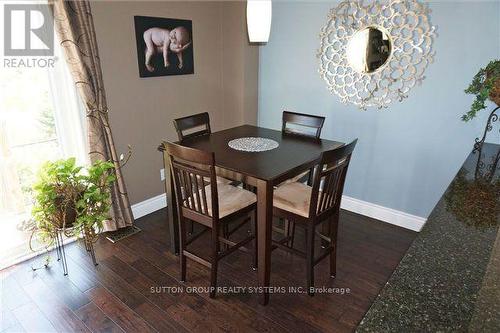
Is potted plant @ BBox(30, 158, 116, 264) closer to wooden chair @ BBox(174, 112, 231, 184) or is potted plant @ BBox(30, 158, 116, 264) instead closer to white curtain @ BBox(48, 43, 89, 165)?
white curtain @ BBox(48, 43, 89, 165)

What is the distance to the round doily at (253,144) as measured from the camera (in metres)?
2.49

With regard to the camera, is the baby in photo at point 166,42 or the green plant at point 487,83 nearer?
the green plant at point 487,83

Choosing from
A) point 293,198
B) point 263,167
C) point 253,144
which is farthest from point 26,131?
point 293,198

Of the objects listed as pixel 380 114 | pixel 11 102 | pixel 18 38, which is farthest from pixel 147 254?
pixel 380 114

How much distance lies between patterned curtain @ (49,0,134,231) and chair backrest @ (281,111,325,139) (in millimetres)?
1557

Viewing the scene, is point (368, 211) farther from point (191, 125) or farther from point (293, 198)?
point (191, 125)

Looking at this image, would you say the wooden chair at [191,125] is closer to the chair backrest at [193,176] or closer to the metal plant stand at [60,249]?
the chair backrest at [193,176]

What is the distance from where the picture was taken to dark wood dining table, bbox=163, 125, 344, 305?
6.49 ft

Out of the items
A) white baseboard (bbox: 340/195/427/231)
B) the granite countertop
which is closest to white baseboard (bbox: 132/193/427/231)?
white baseboard (bbox: 340/195/427/231)

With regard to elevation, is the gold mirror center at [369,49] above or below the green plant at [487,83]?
above

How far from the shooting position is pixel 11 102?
2.40 metres

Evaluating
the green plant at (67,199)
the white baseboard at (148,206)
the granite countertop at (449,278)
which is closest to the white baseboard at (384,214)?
the granite countertop at (449,278)

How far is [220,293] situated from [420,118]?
221 cm

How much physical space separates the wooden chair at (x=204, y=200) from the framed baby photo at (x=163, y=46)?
4.45ft
